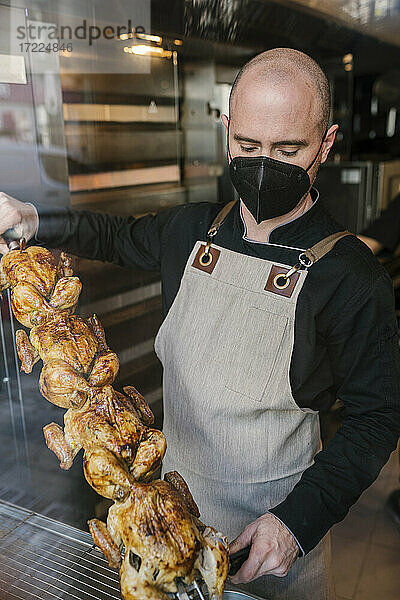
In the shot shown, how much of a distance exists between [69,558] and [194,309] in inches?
16.6

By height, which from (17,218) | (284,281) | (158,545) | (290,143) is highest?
(290,143)

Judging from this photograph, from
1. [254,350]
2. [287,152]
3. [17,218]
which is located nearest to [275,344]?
[254,350]

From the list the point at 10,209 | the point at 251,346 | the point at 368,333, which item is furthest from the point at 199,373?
the point at 10,209

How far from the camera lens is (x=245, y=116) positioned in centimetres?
80

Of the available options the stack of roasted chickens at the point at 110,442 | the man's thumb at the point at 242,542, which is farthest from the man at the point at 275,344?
the stack of roasted chickens at the point at 110,442

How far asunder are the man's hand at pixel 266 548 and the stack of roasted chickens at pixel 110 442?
9 centimetres

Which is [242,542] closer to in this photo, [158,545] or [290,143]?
[158,545]

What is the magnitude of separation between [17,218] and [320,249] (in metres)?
0.47

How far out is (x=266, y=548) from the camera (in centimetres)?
79

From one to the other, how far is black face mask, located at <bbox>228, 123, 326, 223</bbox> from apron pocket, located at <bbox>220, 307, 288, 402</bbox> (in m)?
0.15

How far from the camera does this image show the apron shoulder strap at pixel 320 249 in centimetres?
90

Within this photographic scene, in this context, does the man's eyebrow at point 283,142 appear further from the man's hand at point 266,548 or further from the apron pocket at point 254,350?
the man's hand at point 266,548

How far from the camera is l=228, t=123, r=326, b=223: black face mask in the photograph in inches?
32.3

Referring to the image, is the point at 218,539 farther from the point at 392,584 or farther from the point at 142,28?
the point at 392,584
